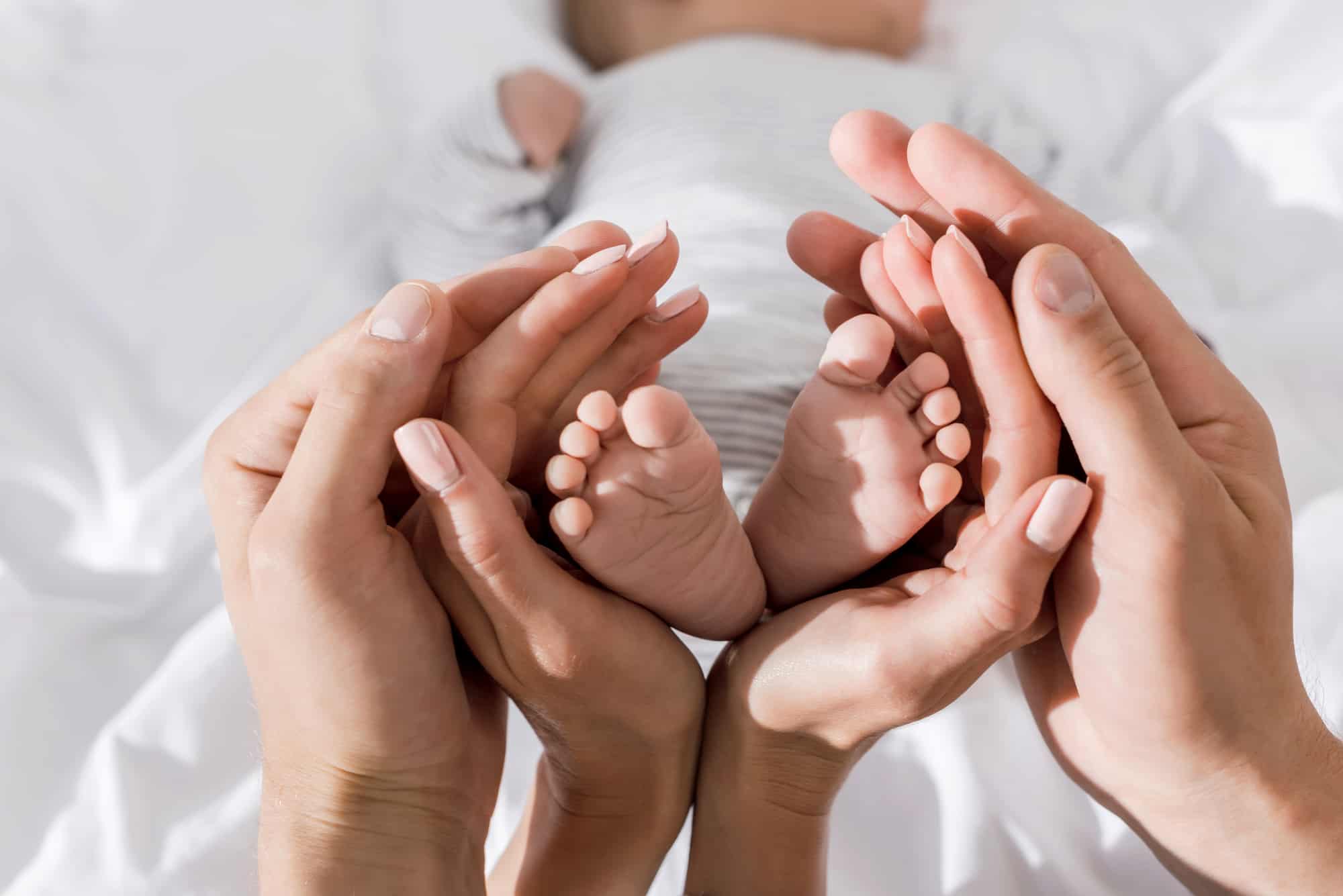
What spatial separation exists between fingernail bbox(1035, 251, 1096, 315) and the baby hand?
74 centimetres

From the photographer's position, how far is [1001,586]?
56cm

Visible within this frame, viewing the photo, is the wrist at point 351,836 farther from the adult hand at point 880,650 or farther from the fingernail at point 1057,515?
the fingernail at point 1057,515

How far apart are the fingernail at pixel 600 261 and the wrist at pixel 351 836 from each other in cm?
31

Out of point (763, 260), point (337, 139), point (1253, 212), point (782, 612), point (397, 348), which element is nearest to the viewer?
point (397, 348)

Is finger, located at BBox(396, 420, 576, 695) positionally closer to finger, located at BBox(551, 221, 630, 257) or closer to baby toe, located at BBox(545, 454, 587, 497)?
baby toe, located at BBox(545, 454, 587, 497)

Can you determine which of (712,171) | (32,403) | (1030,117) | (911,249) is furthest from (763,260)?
(32,403)

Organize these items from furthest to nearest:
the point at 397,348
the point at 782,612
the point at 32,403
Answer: the point at 32,403 < the point at 782,612 < the point at 397,348

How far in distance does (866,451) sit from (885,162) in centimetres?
18

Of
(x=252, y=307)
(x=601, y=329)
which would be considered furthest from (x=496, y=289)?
(x=252, y=307)

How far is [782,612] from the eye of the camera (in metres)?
0.72

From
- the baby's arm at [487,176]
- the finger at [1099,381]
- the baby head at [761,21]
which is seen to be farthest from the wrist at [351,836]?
the baby head at [761,21]

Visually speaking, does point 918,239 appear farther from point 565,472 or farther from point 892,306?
point 565,472

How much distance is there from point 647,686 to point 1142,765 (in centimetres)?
29

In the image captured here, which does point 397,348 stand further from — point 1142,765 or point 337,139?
point 337,139
